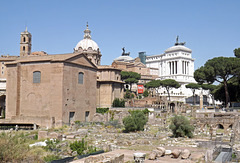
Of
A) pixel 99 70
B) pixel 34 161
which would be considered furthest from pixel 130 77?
pixel 34 161

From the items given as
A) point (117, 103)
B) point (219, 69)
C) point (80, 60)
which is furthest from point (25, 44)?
point (219, 69)

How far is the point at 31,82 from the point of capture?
37.4 metres

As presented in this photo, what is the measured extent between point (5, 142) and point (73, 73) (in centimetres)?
2500

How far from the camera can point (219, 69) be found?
144 ft

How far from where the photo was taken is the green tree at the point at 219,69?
43188mm

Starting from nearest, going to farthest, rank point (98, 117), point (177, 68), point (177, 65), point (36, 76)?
point (36, 76) → point (98, 117) → point (177, 68) → point (177, 65)

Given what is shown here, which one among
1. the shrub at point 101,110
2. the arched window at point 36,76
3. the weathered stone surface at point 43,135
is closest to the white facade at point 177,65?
the shrub at point 101,110

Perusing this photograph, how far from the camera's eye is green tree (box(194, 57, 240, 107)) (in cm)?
4319

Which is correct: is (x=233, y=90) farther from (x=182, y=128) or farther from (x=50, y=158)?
(x=50, y=158)

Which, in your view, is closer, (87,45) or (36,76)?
(36,76)

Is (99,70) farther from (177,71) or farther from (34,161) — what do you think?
(177,71)

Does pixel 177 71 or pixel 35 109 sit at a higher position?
pixel 177 71

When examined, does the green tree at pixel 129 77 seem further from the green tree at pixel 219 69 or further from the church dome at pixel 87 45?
the green tree at pixel 219 69

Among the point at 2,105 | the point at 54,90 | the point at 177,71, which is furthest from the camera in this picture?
the point at 177,71
